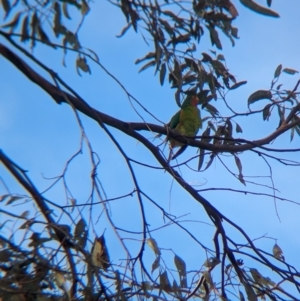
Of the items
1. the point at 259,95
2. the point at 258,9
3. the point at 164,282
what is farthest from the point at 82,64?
the point at 259,95

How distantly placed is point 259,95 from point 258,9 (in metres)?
0.98

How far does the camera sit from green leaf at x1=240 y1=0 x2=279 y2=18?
8.36 feet

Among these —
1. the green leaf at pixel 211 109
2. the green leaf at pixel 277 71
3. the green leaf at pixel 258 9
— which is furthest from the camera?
the green leaf at pixel 211 109

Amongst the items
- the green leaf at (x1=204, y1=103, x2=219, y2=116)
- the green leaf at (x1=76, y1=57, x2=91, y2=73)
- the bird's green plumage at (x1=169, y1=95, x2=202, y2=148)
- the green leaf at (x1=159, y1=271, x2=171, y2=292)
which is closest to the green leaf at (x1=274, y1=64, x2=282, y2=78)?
the green leaf at (x1=204, y1=103, x2=219, y2=116)

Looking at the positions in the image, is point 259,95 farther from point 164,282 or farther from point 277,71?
point 164,282

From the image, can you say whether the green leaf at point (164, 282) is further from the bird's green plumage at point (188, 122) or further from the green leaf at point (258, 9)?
the bird's green plumage at point (188, 122)

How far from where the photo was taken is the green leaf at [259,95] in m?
3.53

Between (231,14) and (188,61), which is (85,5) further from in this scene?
(188,61)

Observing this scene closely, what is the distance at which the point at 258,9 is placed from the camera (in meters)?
2.61

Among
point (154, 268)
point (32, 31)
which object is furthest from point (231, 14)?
point (154, 268)

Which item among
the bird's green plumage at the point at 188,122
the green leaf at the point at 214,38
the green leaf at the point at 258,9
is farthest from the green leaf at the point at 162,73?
the bird's green plumage at the point at 188,122

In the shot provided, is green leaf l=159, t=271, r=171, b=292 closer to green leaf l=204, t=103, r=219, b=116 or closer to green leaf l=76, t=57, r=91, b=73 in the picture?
green leaf l=76, t=57, r=91, b=73

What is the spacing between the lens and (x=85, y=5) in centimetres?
251

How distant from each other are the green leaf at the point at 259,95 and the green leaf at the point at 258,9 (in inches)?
36.3
